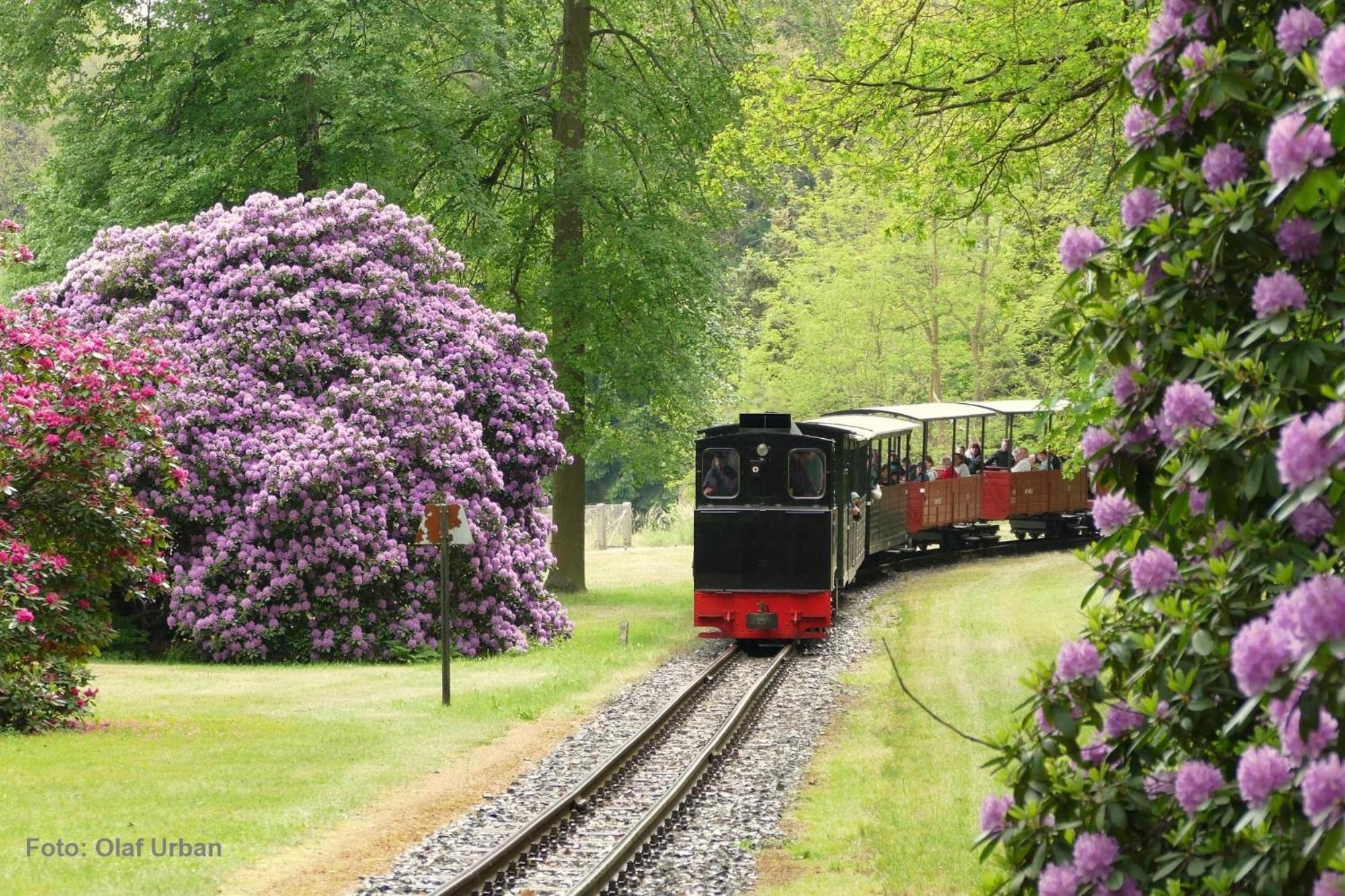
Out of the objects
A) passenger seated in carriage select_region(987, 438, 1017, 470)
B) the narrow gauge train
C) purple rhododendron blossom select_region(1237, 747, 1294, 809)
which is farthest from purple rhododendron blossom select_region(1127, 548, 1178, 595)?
passenger seated in carriage select_region(987, 438, 1017, 470)

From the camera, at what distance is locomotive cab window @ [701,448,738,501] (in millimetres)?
22922

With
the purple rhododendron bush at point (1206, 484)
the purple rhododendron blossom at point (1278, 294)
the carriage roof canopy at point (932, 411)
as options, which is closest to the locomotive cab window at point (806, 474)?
the carriage roof canopy at point (932, 411)

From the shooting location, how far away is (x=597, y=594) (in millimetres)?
32062

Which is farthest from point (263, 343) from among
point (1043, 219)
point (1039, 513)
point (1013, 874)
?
point (1043, 219)

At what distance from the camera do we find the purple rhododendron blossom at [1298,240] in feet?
14.4

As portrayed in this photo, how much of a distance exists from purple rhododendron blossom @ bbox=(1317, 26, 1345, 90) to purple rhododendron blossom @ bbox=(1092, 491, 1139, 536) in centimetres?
179

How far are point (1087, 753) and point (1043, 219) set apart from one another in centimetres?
4049

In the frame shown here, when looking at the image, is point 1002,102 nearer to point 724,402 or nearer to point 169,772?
point 169,772

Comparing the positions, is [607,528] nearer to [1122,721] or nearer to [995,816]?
[995,816]

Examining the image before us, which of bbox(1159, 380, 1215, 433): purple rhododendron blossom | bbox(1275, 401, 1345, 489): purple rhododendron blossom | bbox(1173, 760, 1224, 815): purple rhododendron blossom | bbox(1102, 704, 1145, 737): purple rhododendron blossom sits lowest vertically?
bbox(1173, 760, 1224, 815): purple rhododendron blossom

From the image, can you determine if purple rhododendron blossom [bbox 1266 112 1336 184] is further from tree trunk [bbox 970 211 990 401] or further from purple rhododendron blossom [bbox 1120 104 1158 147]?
tree trunk [bbox 970 211 990 401]

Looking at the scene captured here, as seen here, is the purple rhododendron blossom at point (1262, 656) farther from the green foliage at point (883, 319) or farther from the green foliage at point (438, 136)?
the green foliage at point (883, 319)

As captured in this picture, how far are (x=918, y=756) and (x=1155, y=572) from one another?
34.8 feet

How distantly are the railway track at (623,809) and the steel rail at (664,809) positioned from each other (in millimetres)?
10
